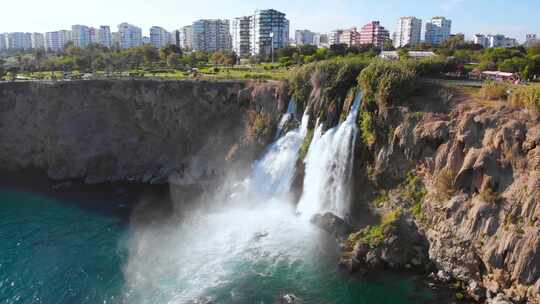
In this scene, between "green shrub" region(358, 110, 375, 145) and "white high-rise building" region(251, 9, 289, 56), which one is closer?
"green shrub" region(358, 110, 375, 145)

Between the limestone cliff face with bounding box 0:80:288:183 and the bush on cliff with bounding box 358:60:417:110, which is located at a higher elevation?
the bush on cliff with bounding box 358:60:417:110

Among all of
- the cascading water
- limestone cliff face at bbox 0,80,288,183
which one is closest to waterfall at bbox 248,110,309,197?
the cascading water

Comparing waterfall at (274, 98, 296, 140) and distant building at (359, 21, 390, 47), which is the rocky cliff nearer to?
waterfall at (274, 98, 296, 140)

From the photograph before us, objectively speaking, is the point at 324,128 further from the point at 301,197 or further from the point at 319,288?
the point at 319,288

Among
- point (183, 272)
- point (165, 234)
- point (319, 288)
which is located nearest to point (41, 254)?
point (165, 234)

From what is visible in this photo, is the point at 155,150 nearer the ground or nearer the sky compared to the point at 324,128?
nearer the ground

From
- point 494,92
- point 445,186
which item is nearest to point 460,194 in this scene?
point 445,186

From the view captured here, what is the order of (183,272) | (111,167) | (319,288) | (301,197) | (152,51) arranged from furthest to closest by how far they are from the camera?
1. (152,51)
2. (111,167)
3. (301,197)
4. (183,272)
5. (319,288)

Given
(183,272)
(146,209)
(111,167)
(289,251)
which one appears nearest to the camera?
(183,272)
